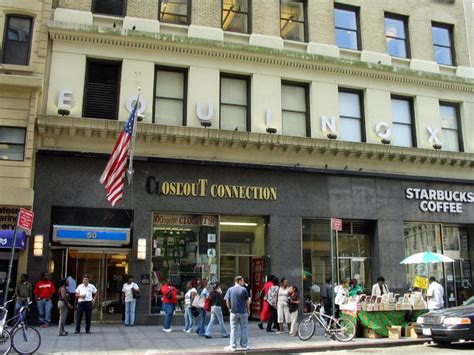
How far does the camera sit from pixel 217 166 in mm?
21078

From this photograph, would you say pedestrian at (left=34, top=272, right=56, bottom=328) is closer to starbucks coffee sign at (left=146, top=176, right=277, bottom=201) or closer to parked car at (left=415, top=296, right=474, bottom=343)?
starbucks coffee sign at (left=146, top=176, right=277, bottom=201)

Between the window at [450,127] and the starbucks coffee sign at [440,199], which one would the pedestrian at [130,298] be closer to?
the starbucks coffee sign at [440,199]

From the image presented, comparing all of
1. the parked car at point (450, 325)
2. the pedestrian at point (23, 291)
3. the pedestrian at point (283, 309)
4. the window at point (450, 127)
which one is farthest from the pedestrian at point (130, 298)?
the window at point (450, 127)

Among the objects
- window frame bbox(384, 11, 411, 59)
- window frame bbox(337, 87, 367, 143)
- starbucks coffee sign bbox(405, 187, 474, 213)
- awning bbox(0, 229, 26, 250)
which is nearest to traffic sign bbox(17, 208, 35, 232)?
awning bbox(0, 229, 26, 250)

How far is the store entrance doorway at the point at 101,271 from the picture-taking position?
19359 mm

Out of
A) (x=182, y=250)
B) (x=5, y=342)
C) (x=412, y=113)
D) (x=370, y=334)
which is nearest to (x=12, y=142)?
(x=182, y=250)

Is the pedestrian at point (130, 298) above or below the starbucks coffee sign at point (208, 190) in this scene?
below

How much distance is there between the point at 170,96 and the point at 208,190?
13.9ft

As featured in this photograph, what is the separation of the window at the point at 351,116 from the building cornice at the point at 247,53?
0.98m

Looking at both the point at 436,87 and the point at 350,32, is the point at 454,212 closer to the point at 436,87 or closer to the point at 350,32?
the point at 436,87

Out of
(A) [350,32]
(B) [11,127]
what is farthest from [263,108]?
(B) [11,127]

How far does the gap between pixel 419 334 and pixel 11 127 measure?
1580 centimetres

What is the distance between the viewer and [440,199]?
79.3 feet

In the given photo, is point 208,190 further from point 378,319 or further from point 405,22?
point 405,22
